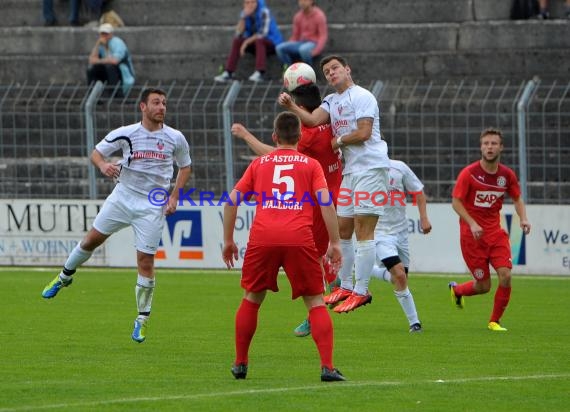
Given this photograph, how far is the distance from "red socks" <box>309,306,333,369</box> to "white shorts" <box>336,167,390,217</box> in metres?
3.78

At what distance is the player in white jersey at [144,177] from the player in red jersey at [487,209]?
2927 millimetres

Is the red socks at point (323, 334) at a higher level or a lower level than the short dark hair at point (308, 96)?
lower

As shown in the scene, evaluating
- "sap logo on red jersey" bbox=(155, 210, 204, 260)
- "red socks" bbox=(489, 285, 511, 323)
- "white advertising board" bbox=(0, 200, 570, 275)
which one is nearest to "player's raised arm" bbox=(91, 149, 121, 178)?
"red socks" bbox=(489, 285, 511, 323)

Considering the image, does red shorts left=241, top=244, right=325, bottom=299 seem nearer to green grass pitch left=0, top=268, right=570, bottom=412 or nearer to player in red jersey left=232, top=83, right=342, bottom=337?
green grass pitch left=0, top=268, right=570, bottom=412

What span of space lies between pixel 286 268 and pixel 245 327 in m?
0.53

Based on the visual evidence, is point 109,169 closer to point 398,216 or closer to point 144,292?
point 144,292

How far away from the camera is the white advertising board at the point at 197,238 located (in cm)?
2047

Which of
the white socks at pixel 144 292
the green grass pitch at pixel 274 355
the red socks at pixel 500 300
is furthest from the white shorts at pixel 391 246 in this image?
the white socks at pixel 144 292

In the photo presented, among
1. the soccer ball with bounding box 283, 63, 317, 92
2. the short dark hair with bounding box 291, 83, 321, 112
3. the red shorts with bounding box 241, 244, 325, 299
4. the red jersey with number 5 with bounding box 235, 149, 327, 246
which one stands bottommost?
the red shorts with bounding box 241, 244, 325, 299

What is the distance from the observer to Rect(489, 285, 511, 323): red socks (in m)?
13.8

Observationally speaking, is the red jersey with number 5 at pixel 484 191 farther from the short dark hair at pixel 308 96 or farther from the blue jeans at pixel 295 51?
the blue jeans at pixel 295 51

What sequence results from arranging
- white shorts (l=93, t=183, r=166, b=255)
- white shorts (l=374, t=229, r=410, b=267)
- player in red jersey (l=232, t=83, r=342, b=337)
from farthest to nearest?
white shorts (l=374, t=229, r=410, b=267), white shorts (l=93, t=183, r=166, b=255), player in red jersey (l=232, t=83, r=342, b=337)

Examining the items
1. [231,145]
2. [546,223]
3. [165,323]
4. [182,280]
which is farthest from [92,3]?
[165,323]

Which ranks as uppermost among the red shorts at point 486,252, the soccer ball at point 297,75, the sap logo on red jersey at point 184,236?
the soccer ball at point 297,75
